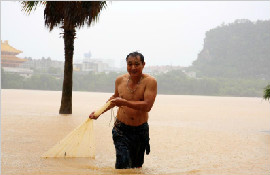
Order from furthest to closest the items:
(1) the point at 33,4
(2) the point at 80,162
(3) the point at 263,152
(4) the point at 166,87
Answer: (4) the point at 166,87
(1) the point at 33,4
(3) the point at 263,152
(2) the point at 80,162

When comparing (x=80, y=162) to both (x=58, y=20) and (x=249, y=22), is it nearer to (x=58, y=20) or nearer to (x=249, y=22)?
(x=58, y=20)

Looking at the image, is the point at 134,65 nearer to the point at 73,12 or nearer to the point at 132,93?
the point at 132,93

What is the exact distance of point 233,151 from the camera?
7.49m

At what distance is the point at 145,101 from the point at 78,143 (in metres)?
1.26

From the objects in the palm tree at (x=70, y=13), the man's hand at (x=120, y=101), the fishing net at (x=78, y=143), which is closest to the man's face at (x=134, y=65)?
the man's hand at (x=120, y=101)

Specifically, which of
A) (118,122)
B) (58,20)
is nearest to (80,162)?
(118,122)

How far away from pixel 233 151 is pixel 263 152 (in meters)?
0.50

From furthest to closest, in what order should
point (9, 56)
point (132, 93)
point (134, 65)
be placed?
point (9, 56), point (132, 93), point (134, 65)

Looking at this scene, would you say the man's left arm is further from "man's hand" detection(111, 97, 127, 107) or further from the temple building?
the temple building

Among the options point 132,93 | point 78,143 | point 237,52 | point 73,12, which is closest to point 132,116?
point 132,93

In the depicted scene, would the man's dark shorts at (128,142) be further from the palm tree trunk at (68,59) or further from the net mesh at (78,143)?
the palm tree trunk at (68,59)

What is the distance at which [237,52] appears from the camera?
11112 centimetres

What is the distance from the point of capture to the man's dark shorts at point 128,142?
13.1 feet

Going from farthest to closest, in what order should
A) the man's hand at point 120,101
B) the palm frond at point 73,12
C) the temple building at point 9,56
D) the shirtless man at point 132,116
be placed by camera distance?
the temple building at point 9,56, the palm frond at point 73,12, the shirtless man at point 132,116, the man's hand at point 120,101
